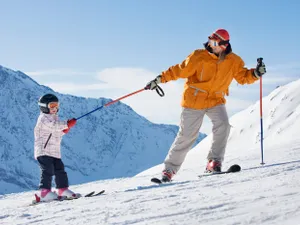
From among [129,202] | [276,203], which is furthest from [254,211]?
[129,202]

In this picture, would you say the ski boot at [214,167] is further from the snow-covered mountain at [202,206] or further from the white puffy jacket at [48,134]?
the white puffy jacket at [48,134]

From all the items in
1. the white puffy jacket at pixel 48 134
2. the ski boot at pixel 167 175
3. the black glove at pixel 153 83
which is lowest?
the ski boot at pixel 167 175

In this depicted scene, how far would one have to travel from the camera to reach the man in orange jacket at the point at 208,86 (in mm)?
6492

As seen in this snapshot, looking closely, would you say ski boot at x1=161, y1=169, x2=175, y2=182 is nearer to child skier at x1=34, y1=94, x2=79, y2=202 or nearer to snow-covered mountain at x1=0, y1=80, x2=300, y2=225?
snow-covered mountain at x1=0, y1=80, x2=300, y2=225

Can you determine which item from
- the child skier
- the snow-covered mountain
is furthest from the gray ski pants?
the child skier

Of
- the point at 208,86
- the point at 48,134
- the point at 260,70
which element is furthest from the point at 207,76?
the point at 48,134

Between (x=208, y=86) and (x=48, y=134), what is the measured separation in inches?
83.1

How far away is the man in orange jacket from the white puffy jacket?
1.31 m

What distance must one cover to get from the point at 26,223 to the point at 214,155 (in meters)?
3.23

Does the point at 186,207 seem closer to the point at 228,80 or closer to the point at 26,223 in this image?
the point at 26,223

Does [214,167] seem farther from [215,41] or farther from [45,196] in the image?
[45,196]

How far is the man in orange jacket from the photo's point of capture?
6492mm

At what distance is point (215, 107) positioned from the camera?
6.71 m

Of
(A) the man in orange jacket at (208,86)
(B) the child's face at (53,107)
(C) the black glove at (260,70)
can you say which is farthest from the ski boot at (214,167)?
(B) the child's face at (53,107)
